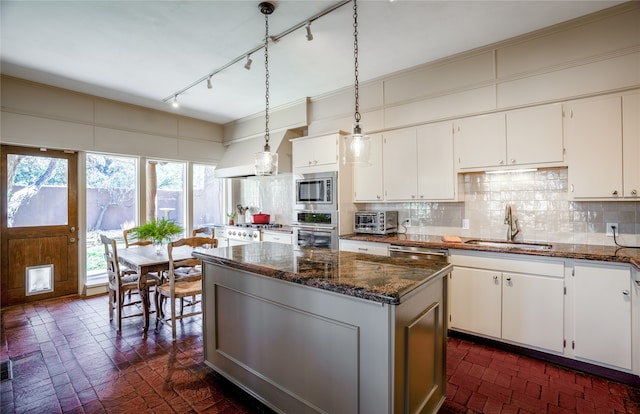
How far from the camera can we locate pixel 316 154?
4.25 meters

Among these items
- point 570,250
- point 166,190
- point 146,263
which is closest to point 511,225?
point 570,250

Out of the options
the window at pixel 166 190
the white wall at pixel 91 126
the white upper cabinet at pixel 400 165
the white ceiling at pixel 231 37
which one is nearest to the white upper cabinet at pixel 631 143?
the white ceiling at pixel 231 37

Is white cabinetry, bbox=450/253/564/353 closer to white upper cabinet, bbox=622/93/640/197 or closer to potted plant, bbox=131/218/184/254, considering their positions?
white upper cabinet, bbox=622/93/640/197

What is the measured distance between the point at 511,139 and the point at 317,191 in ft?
7.48

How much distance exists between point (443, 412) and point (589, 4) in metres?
3.31

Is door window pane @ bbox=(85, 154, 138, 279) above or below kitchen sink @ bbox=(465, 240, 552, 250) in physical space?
above

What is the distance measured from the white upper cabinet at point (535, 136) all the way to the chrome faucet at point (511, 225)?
0.54 meters

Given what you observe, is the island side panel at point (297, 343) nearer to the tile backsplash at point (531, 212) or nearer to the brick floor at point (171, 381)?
the brick floor at point (171, 381)

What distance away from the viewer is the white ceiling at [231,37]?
2516 millimetres

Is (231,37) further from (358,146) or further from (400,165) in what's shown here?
(400,165)

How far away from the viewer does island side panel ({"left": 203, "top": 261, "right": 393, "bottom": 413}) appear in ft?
4.82

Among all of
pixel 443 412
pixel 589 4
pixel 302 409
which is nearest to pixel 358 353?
pixel 302 409

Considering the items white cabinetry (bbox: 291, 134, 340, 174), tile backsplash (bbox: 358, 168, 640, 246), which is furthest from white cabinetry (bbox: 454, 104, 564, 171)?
white cabinetry (bbox: 291, 134, 340, 174)

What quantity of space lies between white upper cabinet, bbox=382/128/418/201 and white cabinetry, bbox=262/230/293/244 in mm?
1635
